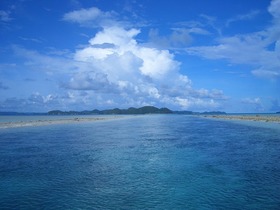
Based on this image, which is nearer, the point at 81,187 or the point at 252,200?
the point at 252,200

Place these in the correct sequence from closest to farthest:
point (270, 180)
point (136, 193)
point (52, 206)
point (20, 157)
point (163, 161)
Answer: point (52, 206) → point (136, 193) → point (270, 180) → point (163, 161) → point (20, 157)

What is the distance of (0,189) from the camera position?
22953 millimetres

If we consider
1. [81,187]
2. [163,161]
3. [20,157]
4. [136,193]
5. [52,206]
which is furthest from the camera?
[20,157]

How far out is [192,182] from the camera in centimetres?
2489

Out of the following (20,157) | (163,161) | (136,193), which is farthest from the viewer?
(20,157)

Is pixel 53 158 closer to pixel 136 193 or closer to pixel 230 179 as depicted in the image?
pixel 136 193

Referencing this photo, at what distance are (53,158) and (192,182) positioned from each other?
66.4ft

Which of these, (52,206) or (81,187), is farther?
(81,187)

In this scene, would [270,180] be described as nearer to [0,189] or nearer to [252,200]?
[252,200]

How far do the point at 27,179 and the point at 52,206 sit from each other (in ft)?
27.1

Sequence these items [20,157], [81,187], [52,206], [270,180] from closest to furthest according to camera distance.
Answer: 1. [52,206]
2. [81,187]
3. [270,180]
4. [20,157]

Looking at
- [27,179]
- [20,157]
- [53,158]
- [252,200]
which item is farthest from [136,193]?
[20,157]

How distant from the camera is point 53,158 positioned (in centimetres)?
3659

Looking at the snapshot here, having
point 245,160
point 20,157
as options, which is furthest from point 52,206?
point 245,160
